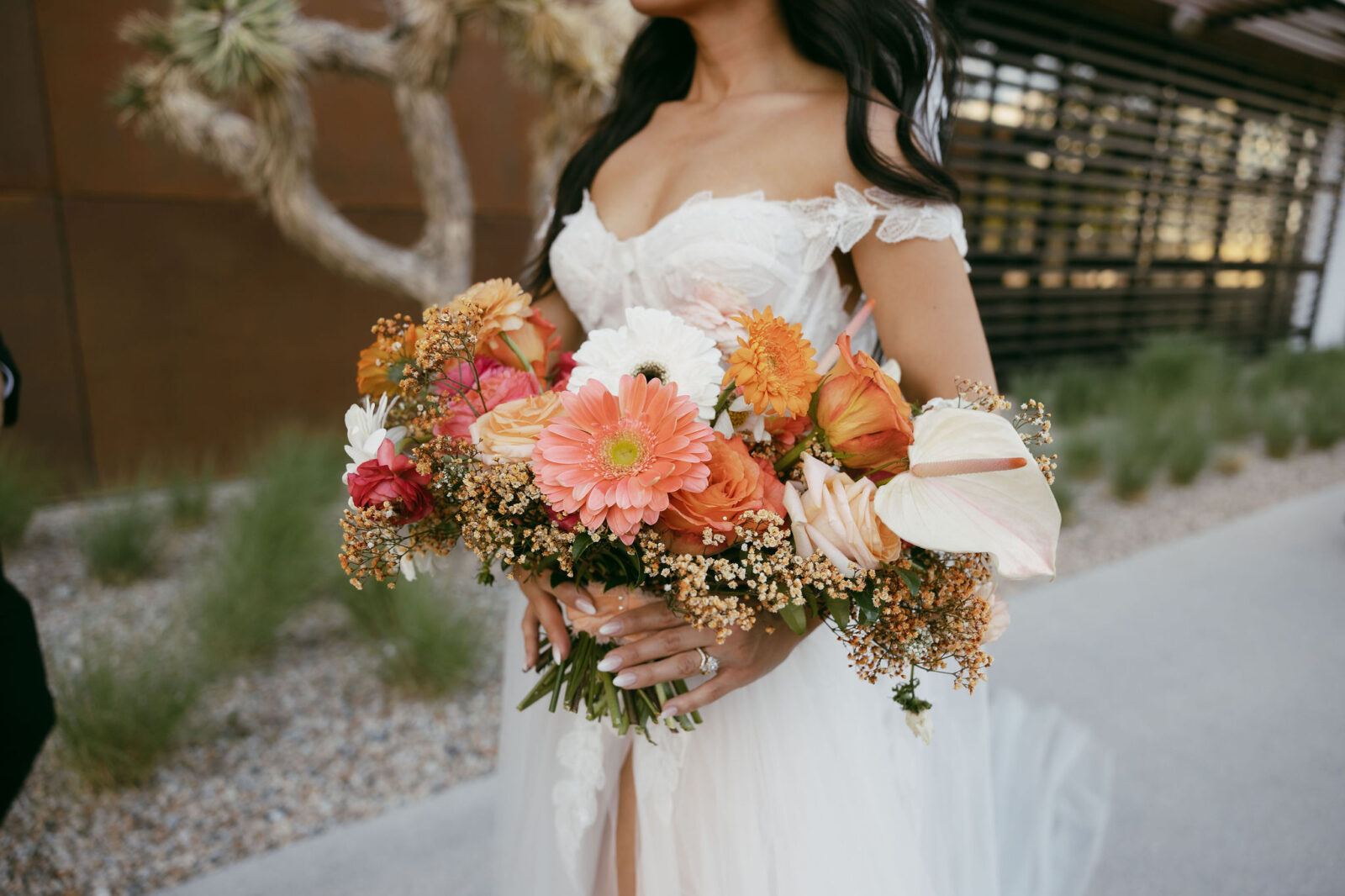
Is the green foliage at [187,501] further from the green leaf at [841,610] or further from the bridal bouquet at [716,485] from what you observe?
the green leaf at [841,610]

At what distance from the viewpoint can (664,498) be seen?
2.79 feet

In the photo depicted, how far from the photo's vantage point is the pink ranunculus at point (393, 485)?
0.95m

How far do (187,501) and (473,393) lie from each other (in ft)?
11.5

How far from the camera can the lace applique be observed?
4.20ft

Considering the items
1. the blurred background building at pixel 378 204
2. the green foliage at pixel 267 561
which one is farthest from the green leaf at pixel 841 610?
A: the blurred background building at pixel 378 204

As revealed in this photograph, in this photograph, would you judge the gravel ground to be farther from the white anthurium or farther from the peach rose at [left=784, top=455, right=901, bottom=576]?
the white anthurium

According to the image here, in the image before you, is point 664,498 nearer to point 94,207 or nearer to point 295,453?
point 295,453

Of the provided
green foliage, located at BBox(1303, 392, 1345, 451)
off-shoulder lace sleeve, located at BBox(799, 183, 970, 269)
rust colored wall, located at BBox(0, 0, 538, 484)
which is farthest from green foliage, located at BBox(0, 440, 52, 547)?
green foliage, located at BBox(1303, 392, 1345, 451)

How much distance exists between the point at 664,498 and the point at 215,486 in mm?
4601

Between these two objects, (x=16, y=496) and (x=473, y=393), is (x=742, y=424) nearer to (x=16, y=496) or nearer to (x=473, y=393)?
(x=473, y=393)

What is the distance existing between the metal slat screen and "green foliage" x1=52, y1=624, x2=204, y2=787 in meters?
5.89

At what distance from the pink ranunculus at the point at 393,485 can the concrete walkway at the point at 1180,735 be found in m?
1.44

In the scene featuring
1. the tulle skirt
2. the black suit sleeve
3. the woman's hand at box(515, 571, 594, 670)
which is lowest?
the tulle skirt

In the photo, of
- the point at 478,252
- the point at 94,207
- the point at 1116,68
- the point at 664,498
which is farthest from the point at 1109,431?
the point at 94,207
